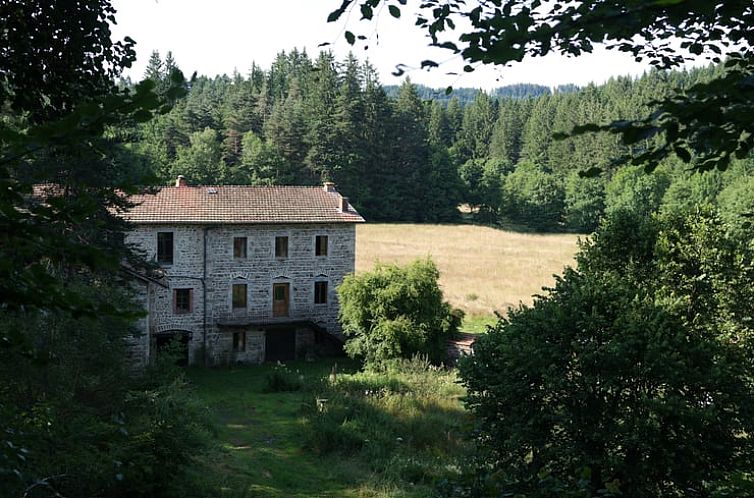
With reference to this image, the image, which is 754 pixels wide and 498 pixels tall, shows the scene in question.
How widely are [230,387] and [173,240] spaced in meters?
6.21

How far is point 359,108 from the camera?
Answer: 70375 millimetres

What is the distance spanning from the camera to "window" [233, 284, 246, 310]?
28.4 metres

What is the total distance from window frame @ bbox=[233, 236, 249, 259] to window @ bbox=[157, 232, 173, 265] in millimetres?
2425

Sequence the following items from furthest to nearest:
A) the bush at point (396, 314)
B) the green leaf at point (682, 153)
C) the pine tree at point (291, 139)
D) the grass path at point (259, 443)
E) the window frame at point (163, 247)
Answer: the pine tree at point (291, 139) < the window frame at point (163, 247) < the bush at point (396, 314) < the grass path at point (259, 443) < the green leaf at point (682, 153)

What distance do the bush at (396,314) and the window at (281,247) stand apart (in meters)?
3.15

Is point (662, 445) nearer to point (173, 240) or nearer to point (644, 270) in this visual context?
point (644, 270)

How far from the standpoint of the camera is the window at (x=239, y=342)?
28.6 m

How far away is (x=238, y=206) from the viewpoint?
28.8 meters

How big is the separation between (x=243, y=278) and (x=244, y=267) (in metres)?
0.44

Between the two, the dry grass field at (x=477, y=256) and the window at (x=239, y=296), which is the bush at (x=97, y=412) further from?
the dry grass field at (x=477, y=256)

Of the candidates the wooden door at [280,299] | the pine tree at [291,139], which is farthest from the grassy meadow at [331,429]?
the pine tree at [291,139]

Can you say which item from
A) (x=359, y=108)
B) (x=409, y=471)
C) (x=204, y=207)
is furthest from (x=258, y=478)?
(x=359, y=108)

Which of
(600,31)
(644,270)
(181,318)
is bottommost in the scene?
(181,318)

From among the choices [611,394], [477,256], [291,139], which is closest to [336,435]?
[611,394]
